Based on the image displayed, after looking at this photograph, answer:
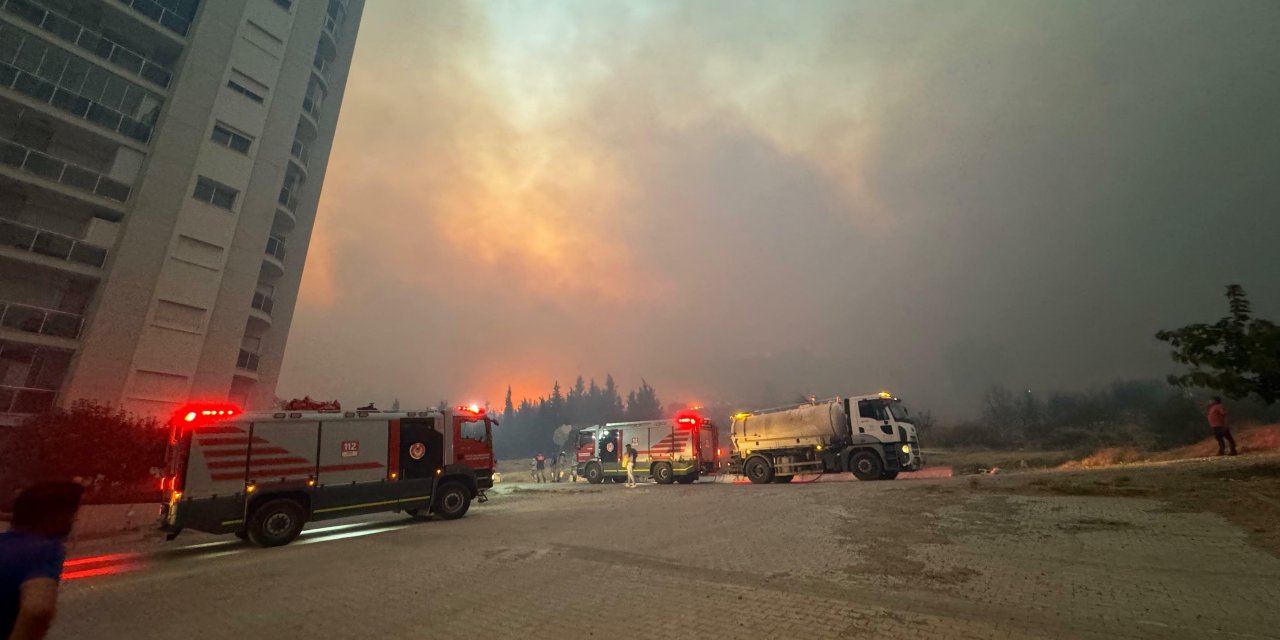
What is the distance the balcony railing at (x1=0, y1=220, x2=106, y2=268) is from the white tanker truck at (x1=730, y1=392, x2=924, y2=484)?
96.8 ft

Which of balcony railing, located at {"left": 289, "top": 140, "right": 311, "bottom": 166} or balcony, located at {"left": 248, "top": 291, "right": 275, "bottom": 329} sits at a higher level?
balcony railing, located at {"left": 289, "top": 140, "right": 311, "bottom": 166}

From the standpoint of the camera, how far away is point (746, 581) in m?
6.64

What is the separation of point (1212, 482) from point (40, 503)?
19365mm

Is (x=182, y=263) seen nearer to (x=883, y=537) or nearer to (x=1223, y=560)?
(x=883, y=537)

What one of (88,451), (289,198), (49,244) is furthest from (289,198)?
(88,451)

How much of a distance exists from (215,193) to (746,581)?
1216 inches

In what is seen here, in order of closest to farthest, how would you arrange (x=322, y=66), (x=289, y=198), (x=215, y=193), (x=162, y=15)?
(x=162, y=15) → (x=215, y=193) → (x=289, y=198) → (x=322, y=66)

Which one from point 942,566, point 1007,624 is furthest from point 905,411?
point 1007,624

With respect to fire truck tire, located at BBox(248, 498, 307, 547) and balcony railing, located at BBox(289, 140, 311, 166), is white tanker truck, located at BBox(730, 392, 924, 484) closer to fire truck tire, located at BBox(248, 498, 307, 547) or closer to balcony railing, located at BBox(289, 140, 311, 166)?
fire truck tire, located at BBox(248, 498, 307, 547)

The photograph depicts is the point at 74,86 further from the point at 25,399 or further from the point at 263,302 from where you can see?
the point at 25,399

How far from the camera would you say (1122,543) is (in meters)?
7.60

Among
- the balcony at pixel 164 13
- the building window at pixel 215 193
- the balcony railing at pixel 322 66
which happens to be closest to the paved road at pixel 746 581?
the building window at pixel 215 193

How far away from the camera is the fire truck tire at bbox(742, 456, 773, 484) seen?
A: 22.5 meters

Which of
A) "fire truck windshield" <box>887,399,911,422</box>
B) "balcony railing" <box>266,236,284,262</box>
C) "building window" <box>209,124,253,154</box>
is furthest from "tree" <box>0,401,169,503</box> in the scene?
"fire truck windshield" <box>887,399,911,422</box>
